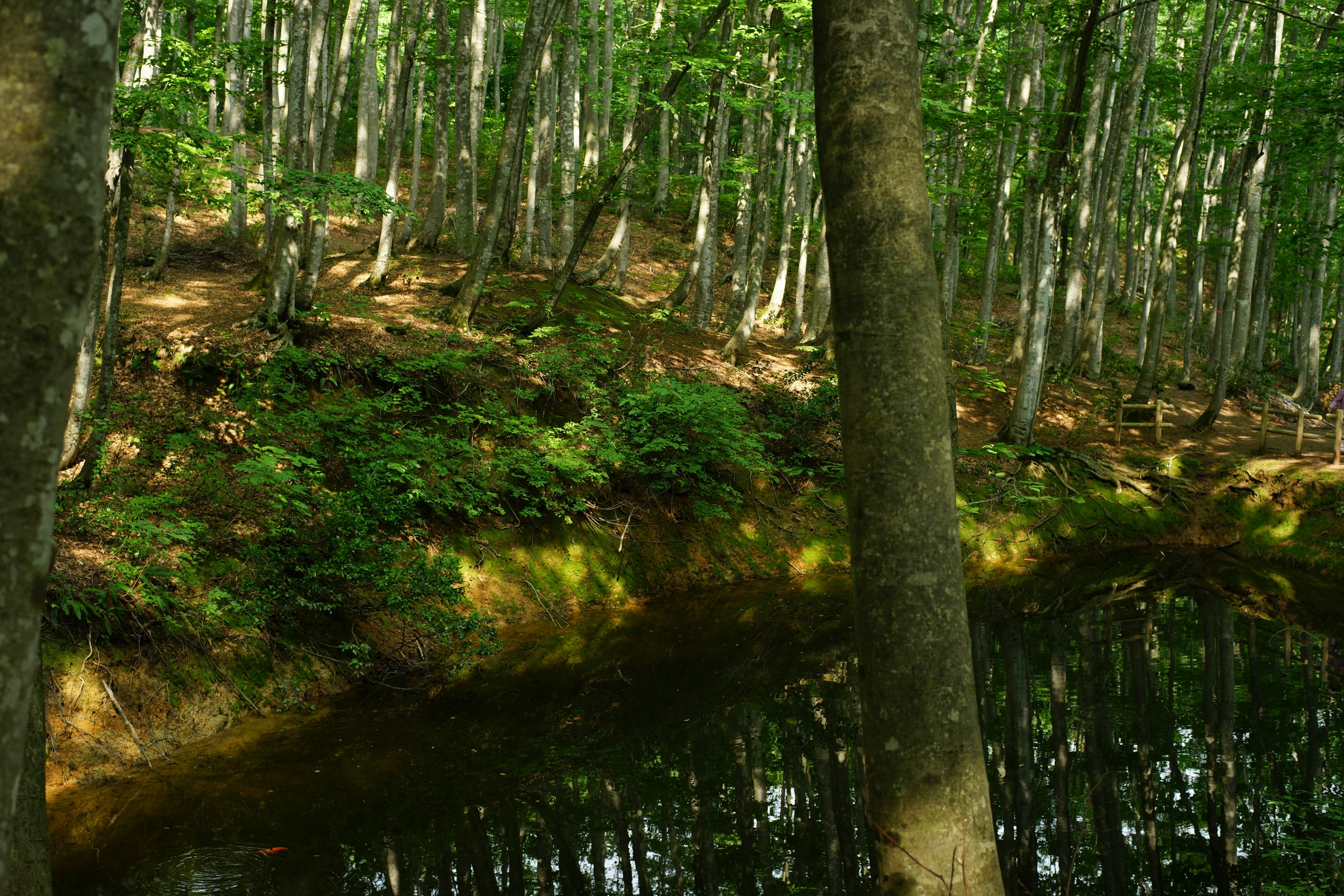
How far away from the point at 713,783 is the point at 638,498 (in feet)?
18.7

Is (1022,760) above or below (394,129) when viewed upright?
below

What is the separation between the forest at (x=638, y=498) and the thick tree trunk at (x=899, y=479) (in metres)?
0.01

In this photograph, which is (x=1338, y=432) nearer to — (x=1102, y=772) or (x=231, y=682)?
(x=1102, y=772)

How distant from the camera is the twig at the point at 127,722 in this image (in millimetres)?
5746

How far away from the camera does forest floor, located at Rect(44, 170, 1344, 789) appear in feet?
20.2

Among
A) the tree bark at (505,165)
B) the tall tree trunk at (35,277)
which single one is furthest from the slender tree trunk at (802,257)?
the tall tree trunk at (35,277)

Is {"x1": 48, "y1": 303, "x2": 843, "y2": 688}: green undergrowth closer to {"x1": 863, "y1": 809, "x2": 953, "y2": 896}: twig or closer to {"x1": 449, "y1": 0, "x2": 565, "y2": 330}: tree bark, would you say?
{"x1": 449, "y1": 0, "x2": 565, "y2": 330}: tree bark

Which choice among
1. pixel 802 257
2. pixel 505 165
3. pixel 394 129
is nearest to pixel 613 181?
pixel 505 165

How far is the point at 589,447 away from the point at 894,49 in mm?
8086

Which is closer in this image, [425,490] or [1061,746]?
[1061,746]

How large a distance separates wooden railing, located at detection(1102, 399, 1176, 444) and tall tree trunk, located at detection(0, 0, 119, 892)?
1672 centimetres

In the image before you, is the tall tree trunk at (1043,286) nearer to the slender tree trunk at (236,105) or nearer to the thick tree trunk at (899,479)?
the thick tree trunk at (899,479)

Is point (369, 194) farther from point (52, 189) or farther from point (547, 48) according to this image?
point (547, 48)

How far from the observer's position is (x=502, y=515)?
9.86m
